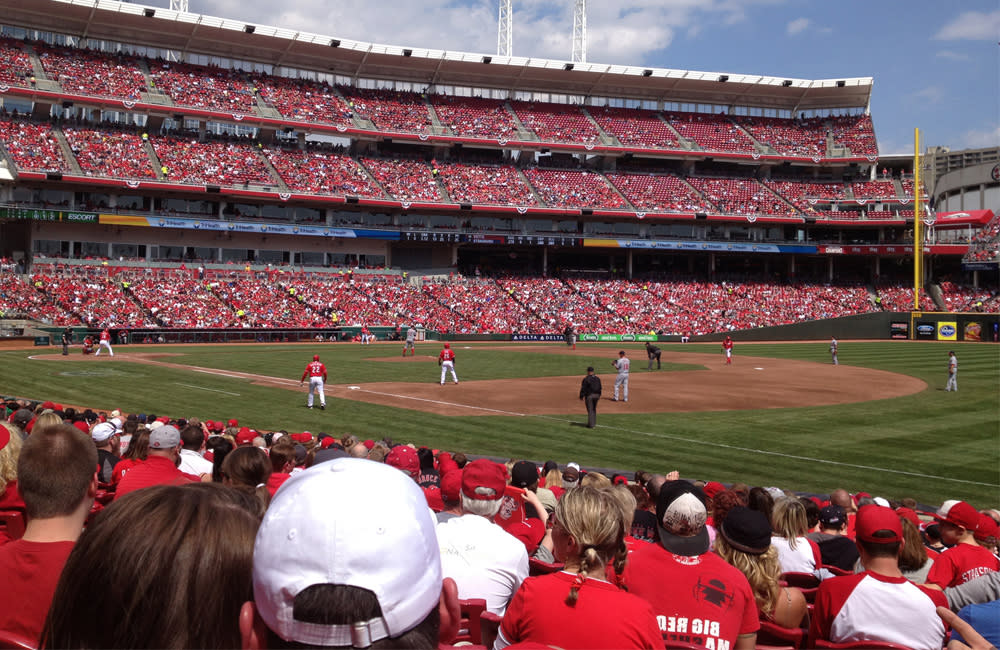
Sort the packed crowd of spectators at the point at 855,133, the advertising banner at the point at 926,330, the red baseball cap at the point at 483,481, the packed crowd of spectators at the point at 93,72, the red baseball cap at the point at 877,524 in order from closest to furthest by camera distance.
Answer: the red baseball cap at the point at 877,524
the red baseball cap at the point at 483,481
the packed crowd of spectators at the point at 93,72
the advertising banner at the point at 926,330
the packed crowd of spectators at the point at 855,133

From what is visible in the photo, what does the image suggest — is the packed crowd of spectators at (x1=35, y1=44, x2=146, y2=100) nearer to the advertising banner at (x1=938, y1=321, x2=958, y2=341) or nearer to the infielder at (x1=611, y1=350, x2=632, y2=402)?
the infielder at (x1=611, y1=350, x2=632, y2=402)

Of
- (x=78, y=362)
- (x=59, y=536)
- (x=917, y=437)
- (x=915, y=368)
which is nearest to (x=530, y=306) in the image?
(x=915, y=368)

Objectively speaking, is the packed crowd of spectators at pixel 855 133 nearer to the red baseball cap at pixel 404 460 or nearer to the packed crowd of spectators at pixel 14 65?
the packed crowd of spectators at pixel 14 65

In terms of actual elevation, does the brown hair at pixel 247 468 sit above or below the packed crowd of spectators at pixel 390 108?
below

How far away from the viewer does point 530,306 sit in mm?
66125

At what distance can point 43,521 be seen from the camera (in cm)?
314

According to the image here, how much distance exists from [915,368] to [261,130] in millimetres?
56134

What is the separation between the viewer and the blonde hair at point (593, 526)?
3.42 metres

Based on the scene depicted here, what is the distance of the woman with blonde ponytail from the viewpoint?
9.95ft

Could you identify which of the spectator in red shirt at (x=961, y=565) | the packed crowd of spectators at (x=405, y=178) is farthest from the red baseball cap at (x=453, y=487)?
the packed crowd of spectators at (x=405, y=178)

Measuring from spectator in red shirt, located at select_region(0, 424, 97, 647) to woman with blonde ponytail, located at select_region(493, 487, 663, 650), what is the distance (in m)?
1.89

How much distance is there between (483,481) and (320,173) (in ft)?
215

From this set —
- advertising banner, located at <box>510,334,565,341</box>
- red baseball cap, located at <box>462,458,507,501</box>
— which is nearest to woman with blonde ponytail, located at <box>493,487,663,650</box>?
red baseball cap, located at <box>462,458,507,501</box>

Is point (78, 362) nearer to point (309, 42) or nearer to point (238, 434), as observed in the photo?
point (238, 434)
